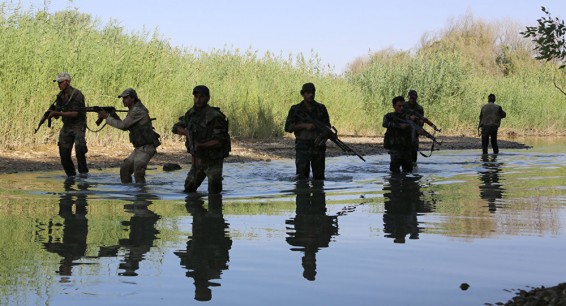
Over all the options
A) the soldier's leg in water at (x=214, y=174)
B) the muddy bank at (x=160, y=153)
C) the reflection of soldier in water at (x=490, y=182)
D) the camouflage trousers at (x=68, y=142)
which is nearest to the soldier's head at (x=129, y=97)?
the soldier's leg in water at (x=214, y=174)

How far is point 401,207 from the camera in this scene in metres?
12.5

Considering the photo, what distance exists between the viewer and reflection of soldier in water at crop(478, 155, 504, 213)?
13598 millimetres

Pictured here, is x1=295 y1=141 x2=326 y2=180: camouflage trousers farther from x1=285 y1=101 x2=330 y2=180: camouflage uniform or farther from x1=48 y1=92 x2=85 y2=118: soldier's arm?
x1=48 y1=92 x2=85 y2=118: soldier's arm

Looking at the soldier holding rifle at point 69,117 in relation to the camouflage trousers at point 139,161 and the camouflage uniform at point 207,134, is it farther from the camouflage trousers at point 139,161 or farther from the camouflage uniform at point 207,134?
the camouflage uniform at point 207,134

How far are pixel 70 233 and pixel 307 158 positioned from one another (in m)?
6.92

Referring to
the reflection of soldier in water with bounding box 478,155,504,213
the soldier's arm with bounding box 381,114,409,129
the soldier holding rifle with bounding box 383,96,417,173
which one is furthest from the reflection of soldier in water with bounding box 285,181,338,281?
the soldier holding rifle with bounding box 383,96,417,173

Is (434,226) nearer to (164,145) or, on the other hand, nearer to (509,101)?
(164,145)

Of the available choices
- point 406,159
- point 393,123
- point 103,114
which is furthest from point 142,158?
point 406,159

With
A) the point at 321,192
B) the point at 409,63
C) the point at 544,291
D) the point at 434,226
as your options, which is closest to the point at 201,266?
the point at 544,291

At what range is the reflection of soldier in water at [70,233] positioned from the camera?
306 inches

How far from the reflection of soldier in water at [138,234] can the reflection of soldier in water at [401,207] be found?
7.49ft

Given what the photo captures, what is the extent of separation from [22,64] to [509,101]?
3097 centimetres

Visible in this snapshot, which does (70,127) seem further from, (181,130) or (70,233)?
(70,233)

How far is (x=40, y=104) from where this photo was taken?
21500 mm
